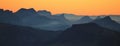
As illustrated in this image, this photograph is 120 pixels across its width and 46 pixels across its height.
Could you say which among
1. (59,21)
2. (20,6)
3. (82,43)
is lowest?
(82,43)

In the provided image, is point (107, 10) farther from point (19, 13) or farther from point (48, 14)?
point (19, 13)

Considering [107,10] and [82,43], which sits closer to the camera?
[82,43]

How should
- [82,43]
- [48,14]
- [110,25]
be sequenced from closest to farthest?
[82,43]
[110,25]
[48,14]

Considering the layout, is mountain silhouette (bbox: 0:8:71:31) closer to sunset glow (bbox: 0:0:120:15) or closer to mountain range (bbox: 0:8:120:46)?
mountain range (bbox: 0:8:120:46)

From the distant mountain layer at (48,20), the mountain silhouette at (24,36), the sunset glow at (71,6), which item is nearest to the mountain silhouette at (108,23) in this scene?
the distant mountain layer at (48,20)

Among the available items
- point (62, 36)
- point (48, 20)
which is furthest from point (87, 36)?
point (48, 20)

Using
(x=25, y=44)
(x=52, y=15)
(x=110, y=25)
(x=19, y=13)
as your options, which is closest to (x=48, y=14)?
(x=52, y=15)

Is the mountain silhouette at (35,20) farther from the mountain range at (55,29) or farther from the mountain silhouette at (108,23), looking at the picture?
the mountain silhouette at (108,23)

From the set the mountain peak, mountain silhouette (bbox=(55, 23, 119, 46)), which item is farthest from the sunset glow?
mountain silhouette (bbox=(55, 23, 119, 46))
